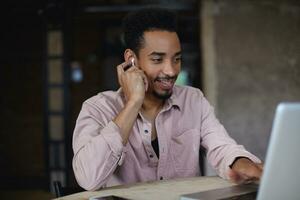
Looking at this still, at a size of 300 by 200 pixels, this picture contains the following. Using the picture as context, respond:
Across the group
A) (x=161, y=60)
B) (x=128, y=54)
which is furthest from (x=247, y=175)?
(x=128, y=54)

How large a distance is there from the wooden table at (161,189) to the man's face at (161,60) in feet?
1.35

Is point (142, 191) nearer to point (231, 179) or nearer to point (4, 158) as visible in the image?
point (231, 179)

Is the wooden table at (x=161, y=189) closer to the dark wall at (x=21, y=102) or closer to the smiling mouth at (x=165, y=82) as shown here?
the smiling mouth at (x=165, y=82)

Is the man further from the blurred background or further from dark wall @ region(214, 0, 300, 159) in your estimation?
dark wall @ region(214, 0, 300, 159)

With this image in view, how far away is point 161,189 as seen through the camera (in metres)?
1.65

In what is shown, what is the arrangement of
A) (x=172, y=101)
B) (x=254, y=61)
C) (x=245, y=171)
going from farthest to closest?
1. (x=254, y=61)
2. (x=172, y=101)
3. (x=245, y=171)

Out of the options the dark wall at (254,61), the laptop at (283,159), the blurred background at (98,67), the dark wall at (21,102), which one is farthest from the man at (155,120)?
the dark wall at (21,102)

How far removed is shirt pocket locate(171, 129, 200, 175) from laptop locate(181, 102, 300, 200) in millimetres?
876

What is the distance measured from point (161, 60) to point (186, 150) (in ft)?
1.31

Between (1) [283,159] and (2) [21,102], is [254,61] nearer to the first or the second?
(1) [283,159]

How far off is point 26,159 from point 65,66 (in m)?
2.52

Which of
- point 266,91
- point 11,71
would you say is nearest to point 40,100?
point 11,71

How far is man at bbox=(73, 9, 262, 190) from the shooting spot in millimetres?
1831

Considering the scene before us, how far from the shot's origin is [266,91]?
15.3 feet
